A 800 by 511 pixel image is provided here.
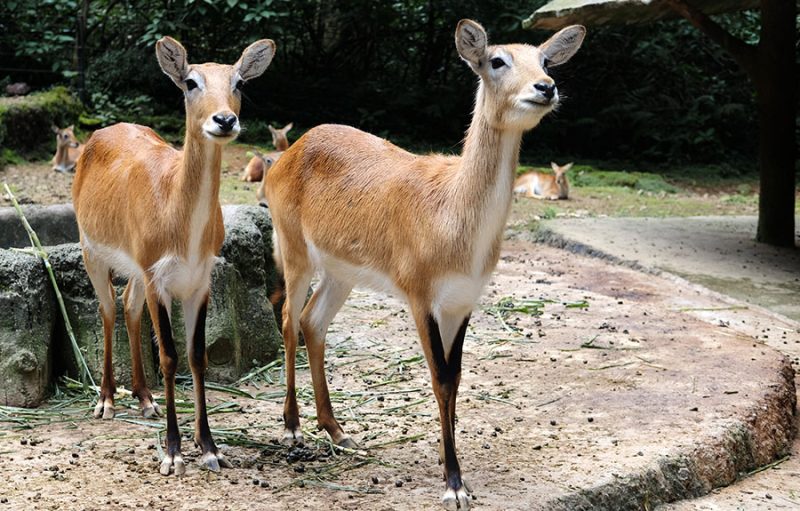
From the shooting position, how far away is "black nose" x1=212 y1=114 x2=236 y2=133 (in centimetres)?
372

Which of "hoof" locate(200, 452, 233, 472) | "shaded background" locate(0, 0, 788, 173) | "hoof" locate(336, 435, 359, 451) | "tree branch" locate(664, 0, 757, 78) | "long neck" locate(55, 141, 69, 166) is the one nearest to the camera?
"hoof" locate(200, 452, 233, 472)

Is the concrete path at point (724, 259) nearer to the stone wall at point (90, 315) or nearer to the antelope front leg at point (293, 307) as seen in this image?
the antelope front leg at point (293, 307)

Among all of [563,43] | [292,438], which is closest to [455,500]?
[292,438]

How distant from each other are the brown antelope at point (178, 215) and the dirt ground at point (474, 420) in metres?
0.29

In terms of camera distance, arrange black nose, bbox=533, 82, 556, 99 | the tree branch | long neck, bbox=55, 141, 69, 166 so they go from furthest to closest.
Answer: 1. long neck, bbox=55, 141, 69, 166
2. the tree branch
3. black nose, bbox=533, 82, 556, 99

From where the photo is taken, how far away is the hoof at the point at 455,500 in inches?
143

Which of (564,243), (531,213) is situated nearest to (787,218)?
(564,243)

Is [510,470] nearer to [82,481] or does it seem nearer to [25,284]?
[82,481]

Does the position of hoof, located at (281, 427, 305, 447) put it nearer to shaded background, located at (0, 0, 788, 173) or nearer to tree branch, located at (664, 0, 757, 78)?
tree branch, located at (664, 0, 757, 78)

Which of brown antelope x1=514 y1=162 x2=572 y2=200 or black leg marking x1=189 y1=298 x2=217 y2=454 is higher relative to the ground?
black leg marking x1=189 y1=298 x2=217 y2=454

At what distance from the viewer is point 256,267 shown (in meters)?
5.71

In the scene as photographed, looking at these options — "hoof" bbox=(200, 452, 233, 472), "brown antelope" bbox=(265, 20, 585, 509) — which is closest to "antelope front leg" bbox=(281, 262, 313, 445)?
"brown antelope" bbox=(265, 20, 585, 509)

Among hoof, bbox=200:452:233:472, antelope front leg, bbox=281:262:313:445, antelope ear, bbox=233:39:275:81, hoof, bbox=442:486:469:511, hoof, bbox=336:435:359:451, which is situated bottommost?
hoof, bbox=336:435:359:451

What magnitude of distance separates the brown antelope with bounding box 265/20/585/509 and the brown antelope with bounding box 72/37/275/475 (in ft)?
1.55
